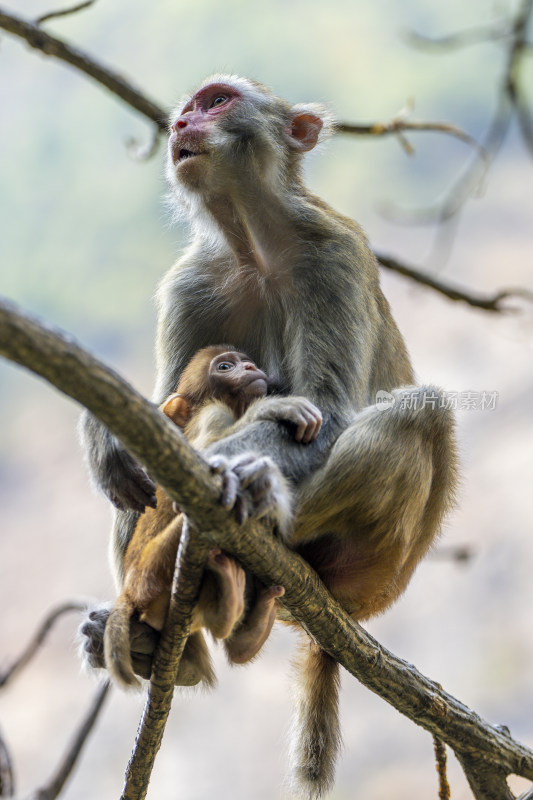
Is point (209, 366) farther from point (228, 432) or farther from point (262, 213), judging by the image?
point (262, 213)

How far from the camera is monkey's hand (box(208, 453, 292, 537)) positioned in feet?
8.40

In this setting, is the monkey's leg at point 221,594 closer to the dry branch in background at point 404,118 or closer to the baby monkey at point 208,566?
the baby monkey at point 208,566

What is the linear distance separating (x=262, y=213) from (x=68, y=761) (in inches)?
115

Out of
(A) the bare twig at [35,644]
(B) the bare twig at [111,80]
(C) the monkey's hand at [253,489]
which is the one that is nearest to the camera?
(C) the monkey's hand at [253,489]

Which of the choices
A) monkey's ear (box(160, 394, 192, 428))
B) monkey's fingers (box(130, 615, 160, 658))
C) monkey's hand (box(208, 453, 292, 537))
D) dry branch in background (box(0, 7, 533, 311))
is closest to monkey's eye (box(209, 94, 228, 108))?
dry branch in background (box(0, 7, 533, 311))

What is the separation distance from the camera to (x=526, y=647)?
9836 mm

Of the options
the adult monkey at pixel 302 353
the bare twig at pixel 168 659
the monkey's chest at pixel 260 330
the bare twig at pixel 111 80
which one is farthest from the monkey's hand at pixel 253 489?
the bare twig at pixel 111 80

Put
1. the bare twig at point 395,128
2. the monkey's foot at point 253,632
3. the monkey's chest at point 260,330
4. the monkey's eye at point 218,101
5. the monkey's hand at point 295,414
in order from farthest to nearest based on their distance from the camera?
the bare twig at point 395,128, the monkey's eye at point 218,101, the monkey's chest at point 260,330, the monkey's hand at point 295,414, the monkey's foot at point 253,632

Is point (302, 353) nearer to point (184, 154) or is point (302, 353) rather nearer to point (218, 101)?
point (184, 154)

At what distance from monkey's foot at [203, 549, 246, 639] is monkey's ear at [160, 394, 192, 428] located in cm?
92

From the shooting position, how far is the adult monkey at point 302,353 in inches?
128

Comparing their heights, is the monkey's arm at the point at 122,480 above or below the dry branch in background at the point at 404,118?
below

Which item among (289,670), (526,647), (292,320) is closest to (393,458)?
(292,320)

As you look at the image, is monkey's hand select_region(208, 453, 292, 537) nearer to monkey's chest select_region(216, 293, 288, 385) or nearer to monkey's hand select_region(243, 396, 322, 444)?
monkey's hand select_region(243, 396, 322, 444)
